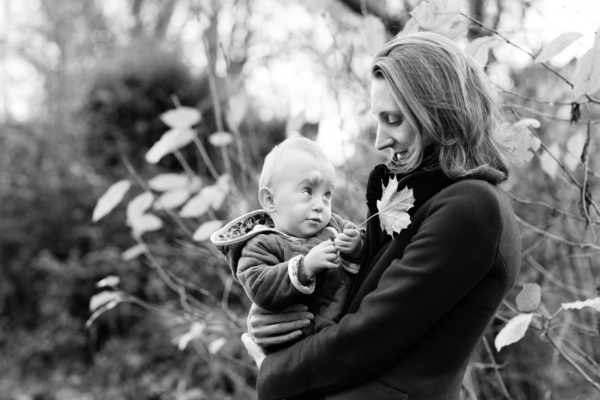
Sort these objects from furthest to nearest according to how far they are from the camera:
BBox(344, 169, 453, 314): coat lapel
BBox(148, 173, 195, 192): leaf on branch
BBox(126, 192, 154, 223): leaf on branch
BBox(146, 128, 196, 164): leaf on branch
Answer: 1. BBox(148, 173, 195, 192): leaf on branch
2. BBox(126, 192, 154, 223): leaf on branch
3. BBox(146, 128, 196, 164): leaf on branch
4. BBox(344, 169, 453, 314): coat lapel

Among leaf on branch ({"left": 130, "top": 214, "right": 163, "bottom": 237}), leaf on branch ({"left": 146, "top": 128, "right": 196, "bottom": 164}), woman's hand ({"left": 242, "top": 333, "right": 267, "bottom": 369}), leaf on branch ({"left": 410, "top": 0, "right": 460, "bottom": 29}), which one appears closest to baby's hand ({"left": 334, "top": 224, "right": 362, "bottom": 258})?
woman's hand ({"left": 242, "top": 333, "right": 267, "bottom": 369})

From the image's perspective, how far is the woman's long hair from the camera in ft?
5.07

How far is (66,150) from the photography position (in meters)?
7.34

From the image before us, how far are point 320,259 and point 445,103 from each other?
44 centimetres

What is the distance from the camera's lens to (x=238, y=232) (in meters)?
1.94

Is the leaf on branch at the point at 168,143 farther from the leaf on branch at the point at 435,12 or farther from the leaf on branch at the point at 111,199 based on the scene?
the leaf on branch at the point at 435,12

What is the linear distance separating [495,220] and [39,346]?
5917 mm

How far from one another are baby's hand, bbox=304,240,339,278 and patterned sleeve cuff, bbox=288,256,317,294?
0.08 feet

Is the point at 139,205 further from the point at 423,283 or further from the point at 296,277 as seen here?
the point at 423,283

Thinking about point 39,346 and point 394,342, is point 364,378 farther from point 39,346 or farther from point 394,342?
point 39,346

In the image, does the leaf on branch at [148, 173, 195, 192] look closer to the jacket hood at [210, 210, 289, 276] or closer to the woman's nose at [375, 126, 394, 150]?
the jacket hood at [210, 210, 289, 276]

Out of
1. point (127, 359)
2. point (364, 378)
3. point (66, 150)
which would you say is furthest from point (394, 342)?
point (66, 150)

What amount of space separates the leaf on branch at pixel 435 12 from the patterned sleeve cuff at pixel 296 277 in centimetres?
75

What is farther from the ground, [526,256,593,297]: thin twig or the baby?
the baby
